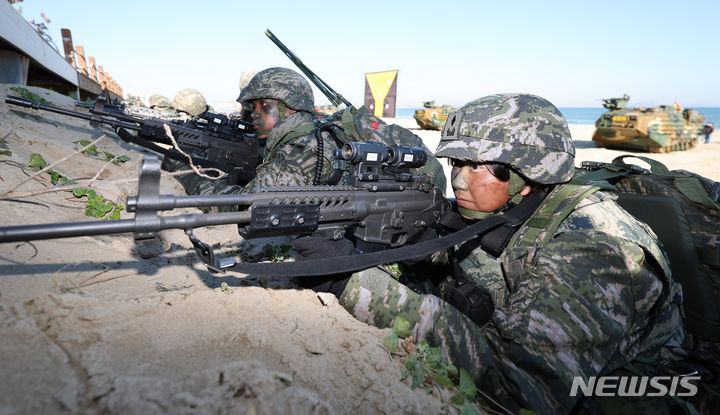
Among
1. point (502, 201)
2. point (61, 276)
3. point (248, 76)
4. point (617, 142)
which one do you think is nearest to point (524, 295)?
point (502, 201)

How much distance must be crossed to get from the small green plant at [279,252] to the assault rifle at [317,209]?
1.07m

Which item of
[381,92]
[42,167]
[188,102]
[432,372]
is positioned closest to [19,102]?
[42,167]

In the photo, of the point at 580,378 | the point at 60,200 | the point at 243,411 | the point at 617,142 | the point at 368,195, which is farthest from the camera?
the point at 617,142

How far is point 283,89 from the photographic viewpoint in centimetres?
581

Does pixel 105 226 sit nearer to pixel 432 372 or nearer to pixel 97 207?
pixel 432 372

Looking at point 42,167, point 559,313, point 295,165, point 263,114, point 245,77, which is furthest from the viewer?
point 245,77

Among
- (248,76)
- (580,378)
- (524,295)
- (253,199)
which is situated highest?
(248,76)

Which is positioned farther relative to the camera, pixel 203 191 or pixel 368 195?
pixel 203 191

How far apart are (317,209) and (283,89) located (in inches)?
159

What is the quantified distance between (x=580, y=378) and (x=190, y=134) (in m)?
5.85

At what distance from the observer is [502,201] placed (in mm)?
2961

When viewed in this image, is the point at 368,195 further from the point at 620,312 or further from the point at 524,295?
the point at 620,312

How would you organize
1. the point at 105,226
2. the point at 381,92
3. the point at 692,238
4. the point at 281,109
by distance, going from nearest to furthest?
the point at 105,226
the point at 692,238
the point at 281,109
the point at 381,92

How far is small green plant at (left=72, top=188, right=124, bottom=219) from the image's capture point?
138 inches
